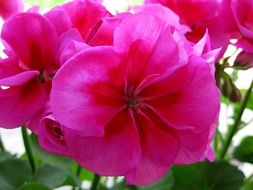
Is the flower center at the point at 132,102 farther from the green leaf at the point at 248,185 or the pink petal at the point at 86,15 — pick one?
the green leaf at the point at 248,185

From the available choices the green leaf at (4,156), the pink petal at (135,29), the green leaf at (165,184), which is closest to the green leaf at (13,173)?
the green leaf at (4,156)

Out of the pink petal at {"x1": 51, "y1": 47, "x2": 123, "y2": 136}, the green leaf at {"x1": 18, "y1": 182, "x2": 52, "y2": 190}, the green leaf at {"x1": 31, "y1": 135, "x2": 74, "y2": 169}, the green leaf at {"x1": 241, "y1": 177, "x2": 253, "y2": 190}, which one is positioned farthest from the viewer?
the green leaf at {"x1": 241, "y1": 177, "x2": 253, "y2": 190}

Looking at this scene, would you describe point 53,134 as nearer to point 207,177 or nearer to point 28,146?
point 28,146

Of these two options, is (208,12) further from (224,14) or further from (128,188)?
(128,188)

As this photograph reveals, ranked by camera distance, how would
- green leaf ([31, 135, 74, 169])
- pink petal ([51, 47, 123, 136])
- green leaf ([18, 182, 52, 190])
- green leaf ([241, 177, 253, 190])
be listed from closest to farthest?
pink petal ([51, 47, 123, 136]) < green leaf ([18, 182, 52, 190]) < green leaf ([31, 135, 74, 169]) < green leaf ([241, 177, 253, 190])

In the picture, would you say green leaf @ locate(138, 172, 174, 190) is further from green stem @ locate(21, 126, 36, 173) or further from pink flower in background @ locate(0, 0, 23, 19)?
pink flower in background @ locate(0, 0, 23, 19)

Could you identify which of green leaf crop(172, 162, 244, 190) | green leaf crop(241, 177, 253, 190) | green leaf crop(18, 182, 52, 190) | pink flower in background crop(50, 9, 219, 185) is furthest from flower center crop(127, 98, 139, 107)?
green leaf crop(241, 177, 253, 190)
